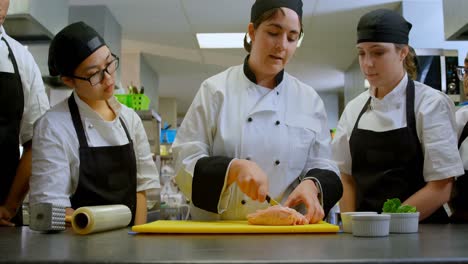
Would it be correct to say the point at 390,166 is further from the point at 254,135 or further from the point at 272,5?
the point at 272,5

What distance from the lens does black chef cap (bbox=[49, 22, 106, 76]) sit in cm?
170

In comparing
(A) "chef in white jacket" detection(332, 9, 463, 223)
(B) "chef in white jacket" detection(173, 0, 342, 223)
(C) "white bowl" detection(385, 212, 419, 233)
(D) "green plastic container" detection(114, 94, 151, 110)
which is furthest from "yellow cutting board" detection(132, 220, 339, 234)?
(D) "green plastic container" detection(114, 94, 151, 110)

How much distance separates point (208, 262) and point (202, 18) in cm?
501

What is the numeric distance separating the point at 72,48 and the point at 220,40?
477cm

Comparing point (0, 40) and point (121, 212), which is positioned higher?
point (0, 40)

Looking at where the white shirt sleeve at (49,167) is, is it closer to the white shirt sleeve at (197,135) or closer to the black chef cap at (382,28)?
the white shirt sleeve at (197,135)

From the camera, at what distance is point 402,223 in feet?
3.71

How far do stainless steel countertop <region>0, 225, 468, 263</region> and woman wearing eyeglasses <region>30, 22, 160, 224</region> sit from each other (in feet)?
1.56

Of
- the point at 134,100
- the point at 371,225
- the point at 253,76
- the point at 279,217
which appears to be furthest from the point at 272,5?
the point at 134,100

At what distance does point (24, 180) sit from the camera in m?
1.75

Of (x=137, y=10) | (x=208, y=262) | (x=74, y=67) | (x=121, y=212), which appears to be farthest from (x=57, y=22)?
(x=208, y=262)

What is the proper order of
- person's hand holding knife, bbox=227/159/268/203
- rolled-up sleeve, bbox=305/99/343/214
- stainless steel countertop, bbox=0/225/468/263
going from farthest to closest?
rolled-up sleeve, bbox=305/99/343/214 → person's hand holding knife, bbox=227/159/268/203 → stainless steel countertop, bbox=0/225/468/263

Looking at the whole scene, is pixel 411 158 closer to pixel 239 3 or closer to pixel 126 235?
pixel 126 235

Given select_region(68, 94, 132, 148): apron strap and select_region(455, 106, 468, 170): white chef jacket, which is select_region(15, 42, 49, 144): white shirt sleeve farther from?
select_region(455, 106, 468, 170): white chef jacket
